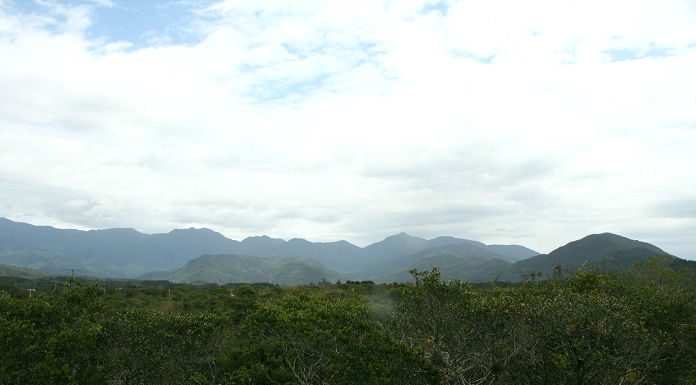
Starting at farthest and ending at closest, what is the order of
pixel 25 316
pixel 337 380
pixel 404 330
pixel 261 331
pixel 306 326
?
1. pixel 404 330
2. pixel 261 331
3. pixel 306 326
4. pixel 337 380
5. pixel 25 316

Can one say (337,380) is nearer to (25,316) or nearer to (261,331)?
(261,331)

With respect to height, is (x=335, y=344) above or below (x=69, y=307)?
below

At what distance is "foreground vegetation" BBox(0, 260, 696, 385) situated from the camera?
20938 mm

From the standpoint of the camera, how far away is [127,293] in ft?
287

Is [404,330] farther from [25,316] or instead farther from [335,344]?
[25,316]

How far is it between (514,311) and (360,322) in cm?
875

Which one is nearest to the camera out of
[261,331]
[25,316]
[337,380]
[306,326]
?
[25,316]

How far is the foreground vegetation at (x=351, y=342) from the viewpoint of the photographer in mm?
20938

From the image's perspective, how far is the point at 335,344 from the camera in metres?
24.8

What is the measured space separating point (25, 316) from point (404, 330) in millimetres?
20681

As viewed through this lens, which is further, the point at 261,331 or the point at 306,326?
the point at 261,331

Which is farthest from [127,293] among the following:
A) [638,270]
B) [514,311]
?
[638,270]

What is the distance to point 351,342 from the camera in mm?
23703

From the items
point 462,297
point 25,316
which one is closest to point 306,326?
point 462,297
